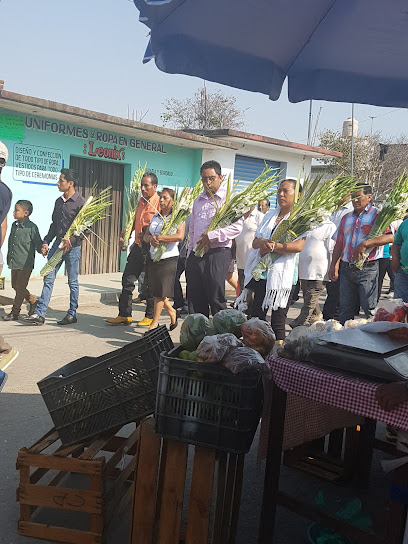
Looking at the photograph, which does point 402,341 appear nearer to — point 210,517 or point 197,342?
point 197,342

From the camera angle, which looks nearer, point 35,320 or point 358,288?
point 358,288

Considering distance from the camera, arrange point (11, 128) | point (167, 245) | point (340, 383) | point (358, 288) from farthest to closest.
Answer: point (11, 128) < point (167, 245) < point (358, 288) < point (340, 383)

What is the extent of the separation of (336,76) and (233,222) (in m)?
A: 2.51

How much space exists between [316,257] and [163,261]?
7.88 feet

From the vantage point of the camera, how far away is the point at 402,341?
310 centimetres

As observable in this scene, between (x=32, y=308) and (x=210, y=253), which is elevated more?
(x=210, y=253)

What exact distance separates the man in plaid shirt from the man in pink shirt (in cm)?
165

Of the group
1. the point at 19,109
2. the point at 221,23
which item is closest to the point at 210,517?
the point at 221,23

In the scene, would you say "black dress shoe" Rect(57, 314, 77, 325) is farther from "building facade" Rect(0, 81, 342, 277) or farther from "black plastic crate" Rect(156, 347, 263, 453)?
"black plastic crate" Rect(156, 347, 263, 453)

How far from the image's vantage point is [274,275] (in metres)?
6.55

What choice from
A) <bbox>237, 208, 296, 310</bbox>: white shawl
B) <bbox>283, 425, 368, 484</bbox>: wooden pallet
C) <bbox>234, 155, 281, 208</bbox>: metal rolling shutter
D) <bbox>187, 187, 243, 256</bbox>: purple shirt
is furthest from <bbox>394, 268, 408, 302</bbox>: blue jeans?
<bbox>234, 155, 281, 208</bbox>: metal rolling shutter

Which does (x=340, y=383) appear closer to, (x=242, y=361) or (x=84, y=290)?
(x=242, y=361)

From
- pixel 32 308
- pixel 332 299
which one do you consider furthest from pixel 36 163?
pixel 332 299

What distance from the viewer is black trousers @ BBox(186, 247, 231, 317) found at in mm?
6777
